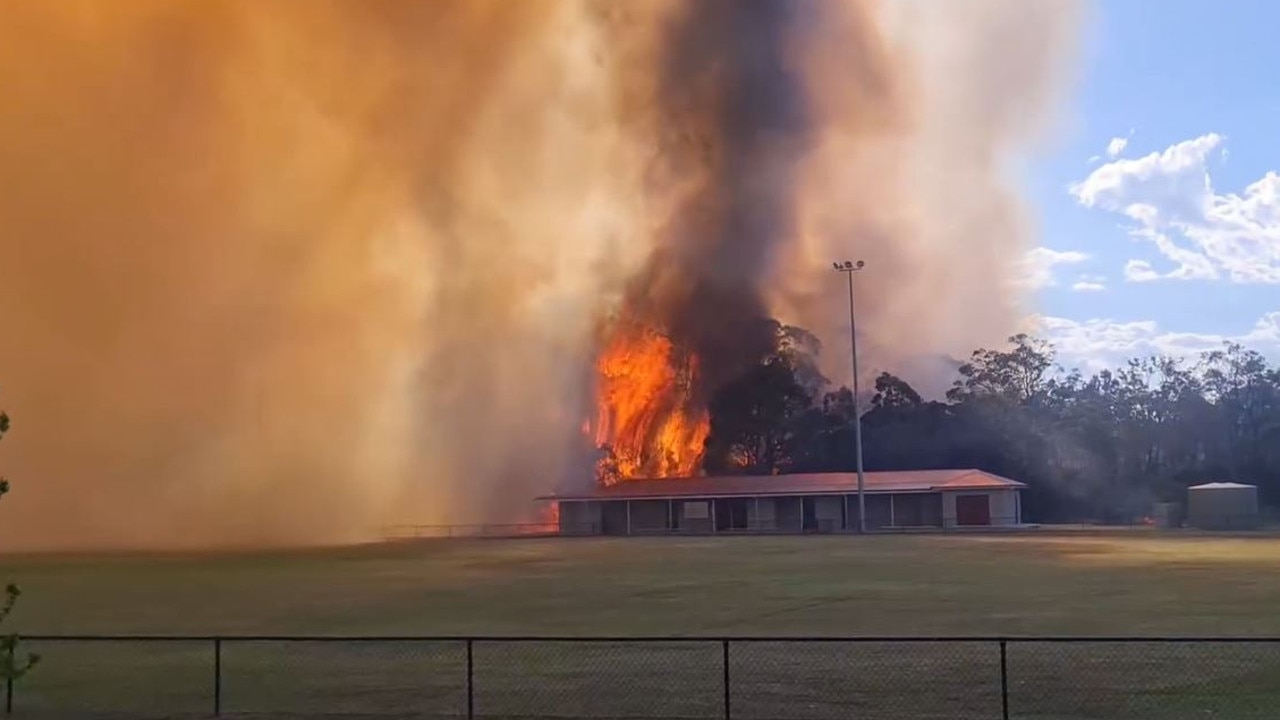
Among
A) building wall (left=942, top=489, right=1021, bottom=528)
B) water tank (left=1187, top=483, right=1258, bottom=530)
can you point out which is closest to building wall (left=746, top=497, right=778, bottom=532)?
building wall (left=942, top=489, right=1021, bottom=528)

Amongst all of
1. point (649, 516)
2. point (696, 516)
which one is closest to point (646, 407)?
point (649, 516)

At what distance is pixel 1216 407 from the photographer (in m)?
116

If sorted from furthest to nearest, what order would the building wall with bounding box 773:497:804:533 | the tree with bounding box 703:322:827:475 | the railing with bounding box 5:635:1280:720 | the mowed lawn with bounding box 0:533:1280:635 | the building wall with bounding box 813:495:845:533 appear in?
the tree with bounding box 703:322:827:475, the building wall with bounding box 773:497:804:533, the building wall with bounding box 813:495:845:533, the mowed lawn with bounding box 0:533:1280:635, the railing with bounding box 5:635:1280:720

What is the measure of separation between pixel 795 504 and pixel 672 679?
67308 millimetres

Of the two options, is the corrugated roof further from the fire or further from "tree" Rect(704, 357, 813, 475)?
"tree" Rect(704, 357, 813, 475)

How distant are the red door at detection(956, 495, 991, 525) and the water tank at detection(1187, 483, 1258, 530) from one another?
11904mm

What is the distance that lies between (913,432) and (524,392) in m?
33.8

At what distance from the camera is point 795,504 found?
273 feet

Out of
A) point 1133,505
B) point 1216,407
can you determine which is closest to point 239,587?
point 1133,505

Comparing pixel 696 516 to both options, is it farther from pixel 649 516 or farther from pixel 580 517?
pixel 580 517

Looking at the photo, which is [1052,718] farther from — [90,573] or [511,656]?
[90,573]

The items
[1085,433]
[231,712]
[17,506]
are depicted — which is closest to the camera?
[231,712]

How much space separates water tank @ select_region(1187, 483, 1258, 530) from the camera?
74750 mm

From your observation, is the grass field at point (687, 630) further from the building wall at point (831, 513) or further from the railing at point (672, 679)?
the building wall at point (831, 513)
